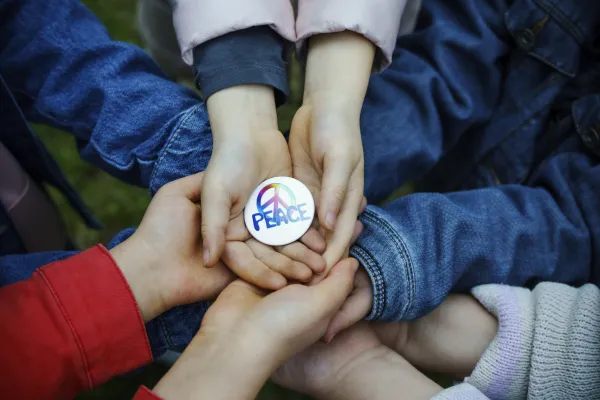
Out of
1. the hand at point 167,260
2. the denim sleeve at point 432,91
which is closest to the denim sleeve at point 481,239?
the denim sleeve at point 432,91

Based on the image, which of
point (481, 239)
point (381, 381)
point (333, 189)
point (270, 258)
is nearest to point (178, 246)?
point (270, 258)

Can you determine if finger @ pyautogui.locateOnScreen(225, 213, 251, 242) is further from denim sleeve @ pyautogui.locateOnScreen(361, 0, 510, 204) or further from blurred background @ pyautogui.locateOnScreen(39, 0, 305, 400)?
blurred background @ pyautogui.locateOnScreen(39, 0, 305, 400)

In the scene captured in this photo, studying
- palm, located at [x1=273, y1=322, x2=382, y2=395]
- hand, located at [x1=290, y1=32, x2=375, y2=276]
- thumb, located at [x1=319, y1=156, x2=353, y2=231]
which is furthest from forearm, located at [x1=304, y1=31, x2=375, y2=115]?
palm, located at [x1=273, y1=322, x2=382, y2=395]

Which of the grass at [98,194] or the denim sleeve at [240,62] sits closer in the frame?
the denim sleeve at [240,62]

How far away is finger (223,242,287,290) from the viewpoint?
29.6 inches

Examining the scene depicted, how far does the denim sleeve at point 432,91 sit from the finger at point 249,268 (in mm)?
291

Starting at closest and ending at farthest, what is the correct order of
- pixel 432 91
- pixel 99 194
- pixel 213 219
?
pixel 213 219 < pixel 432 91 < pixel 99 194

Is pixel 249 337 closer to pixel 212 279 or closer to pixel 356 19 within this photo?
pixel 212 279

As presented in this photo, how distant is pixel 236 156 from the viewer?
0.81 metres

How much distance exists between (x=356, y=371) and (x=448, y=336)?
169 mm

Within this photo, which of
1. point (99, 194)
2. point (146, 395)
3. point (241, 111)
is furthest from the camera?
point (99, 194)

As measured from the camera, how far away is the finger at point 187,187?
2.67 ft

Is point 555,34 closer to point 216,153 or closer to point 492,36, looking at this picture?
point 492,36

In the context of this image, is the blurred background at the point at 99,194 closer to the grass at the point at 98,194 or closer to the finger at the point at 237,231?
the grass at the point at 98,194
